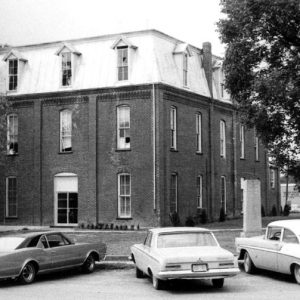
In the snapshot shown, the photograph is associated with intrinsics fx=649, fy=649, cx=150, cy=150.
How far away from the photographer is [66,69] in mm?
37781

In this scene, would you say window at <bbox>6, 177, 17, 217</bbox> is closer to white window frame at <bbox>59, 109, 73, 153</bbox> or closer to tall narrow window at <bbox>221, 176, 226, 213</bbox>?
white window frame at <bbox>59, 109, 73, 153</bbox>

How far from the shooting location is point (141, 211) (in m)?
34.8

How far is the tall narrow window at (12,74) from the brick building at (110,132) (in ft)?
0.21

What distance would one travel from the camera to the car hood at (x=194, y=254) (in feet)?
44.3

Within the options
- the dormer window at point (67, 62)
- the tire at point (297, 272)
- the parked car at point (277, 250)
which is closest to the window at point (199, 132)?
the dormer window at point (67, 62)

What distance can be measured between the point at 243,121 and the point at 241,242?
42.0ft

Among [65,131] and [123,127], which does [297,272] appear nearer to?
[123,127]

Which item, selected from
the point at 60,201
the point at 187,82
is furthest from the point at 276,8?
the point at 60,201

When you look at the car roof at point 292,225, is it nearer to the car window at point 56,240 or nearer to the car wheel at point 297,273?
the car wheel at point 297,273

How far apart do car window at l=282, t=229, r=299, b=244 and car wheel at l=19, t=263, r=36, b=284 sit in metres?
6.02

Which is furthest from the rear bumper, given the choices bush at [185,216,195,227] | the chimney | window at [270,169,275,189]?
window at [270,169,275,189]

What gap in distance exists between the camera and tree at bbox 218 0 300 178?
26656 millimetres

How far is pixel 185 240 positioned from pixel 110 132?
2175cm

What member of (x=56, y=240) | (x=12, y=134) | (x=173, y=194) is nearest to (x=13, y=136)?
(x=12, y=134)
